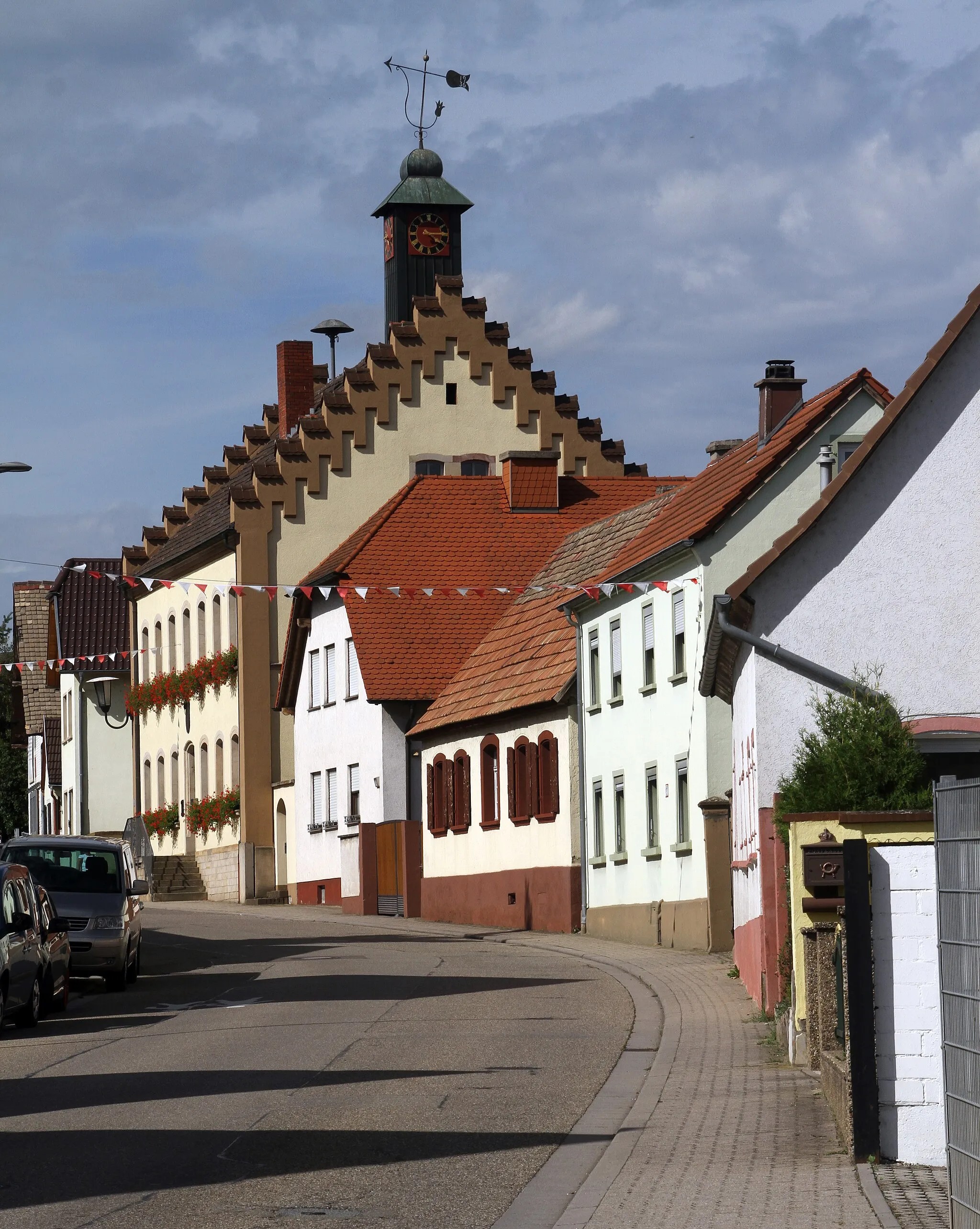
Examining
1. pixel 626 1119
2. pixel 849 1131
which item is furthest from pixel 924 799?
pixel 849 1131

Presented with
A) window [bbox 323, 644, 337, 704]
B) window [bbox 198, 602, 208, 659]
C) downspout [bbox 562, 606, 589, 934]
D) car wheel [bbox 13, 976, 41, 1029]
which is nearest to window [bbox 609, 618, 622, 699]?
downspout [bbox 562, 606, 589, 934]

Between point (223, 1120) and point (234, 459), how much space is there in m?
52.2

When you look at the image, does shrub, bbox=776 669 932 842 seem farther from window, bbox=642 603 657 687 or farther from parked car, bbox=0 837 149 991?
window, bbox=642 603 657 687

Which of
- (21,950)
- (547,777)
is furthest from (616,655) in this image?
(21,950)

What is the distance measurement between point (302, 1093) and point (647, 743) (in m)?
20.1

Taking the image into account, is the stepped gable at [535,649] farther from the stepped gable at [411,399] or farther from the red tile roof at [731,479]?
the stepped gable at [411,399]

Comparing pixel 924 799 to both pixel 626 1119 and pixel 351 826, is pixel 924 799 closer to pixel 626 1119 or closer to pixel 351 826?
pixel 626 1119

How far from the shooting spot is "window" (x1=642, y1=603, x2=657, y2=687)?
34.0 m

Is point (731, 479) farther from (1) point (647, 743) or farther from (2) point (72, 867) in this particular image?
(2) point (72, 867)

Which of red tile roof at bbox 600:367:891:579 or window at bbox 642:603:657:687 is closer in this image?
red tile roof at bbox 600:367:891:579

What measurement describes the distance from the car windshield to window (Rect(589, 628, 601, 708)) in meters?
12.2

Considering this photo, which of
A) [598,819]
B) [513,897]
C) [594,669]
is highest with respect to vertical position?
[594,669]

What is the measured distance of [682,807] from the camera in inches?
1289

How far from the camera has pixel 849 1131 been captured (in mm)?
11047
